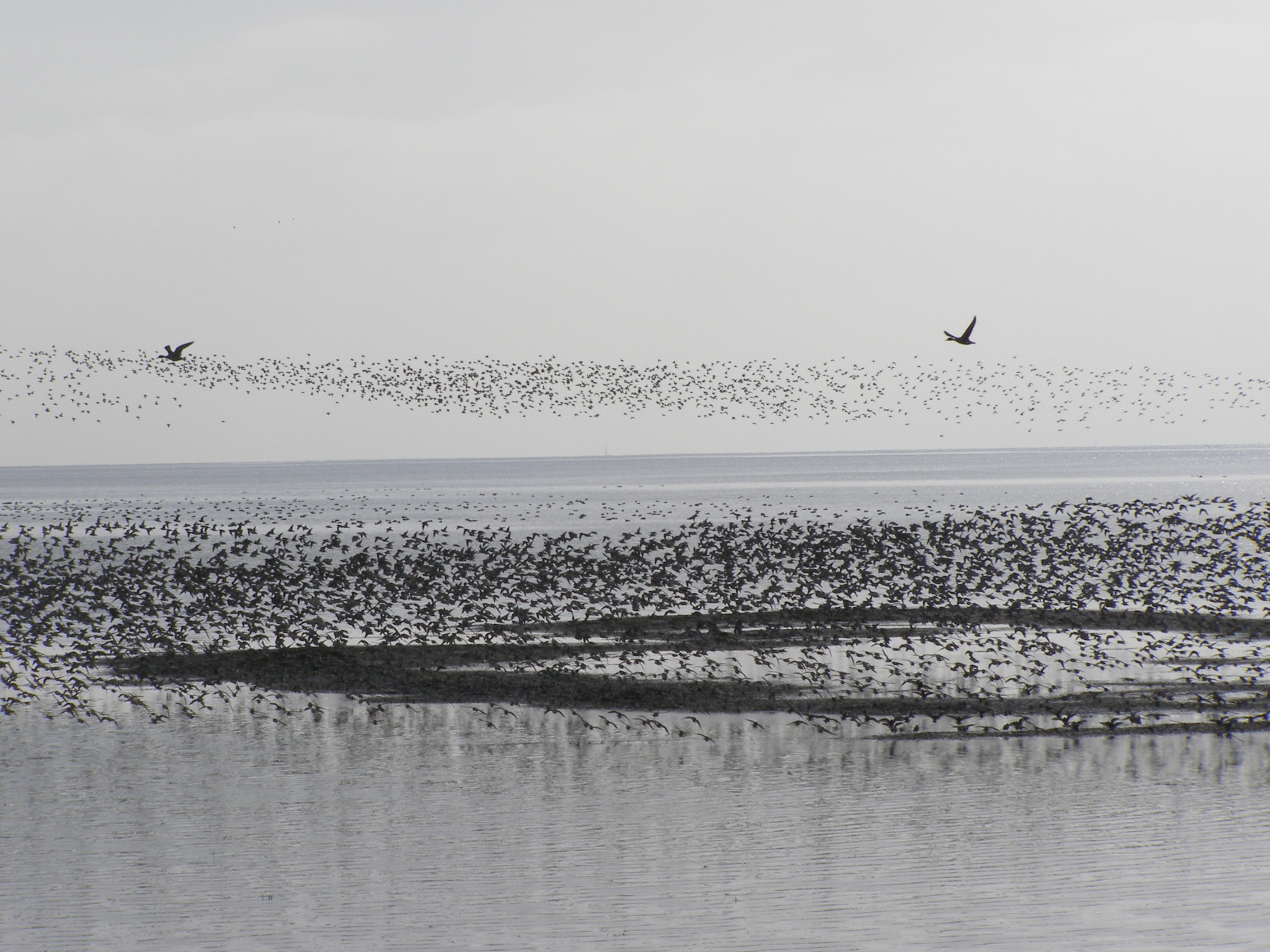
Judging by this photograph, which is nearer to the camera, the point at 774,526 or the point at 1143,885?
the point at 1143,885

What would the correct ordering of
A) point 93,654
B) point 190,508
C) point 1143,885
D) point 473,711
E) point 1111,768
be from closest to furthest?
point 1143,885
point 1111,768
point 473,711
point 93,654
point 190,508

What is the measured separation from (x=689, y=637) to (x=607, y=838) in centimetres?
1289

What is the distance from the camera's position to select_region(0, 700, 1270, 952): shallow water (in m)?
10.6

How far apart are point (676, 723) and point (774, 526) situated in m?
48.7

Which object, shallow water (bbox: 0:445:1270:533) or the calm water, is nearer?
the calm water

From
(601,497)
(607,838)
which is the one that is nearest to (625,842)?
(607,838)

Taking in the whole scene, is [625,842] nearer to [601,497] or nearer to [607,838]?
[607,838]

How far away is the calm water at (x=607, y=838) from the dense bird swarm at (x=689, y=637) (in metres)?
1.76

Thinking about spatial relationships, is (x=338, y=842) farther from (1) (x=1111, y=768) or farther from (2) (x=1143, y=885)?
(1) (x=1111, y=768)

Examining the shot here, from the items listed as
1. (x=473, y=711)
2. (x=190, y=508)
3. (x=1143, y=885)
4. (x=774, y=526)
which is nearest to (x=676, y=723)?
(x=473, y=711)

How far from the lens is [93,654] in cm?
2342

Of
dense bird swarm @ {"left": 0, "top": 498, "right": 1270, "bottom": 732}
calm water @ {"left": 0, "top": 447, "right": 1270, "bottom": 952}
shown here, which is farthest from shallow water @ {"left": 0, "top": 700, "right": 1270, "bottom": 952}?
dense bird swarm @ {"left": 0, "top": 498, "right": 1270, "bottom": 732}

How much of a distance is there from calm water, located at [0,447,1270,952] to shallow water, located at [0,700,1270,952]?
0.12 feet

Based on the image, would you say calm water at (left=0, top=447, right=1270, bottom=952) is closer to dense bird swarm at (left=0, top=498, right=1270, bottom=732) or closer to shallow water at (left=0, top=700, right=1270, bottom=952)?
shallow water at (left=0, top=700, right=1270, bottom=952)
